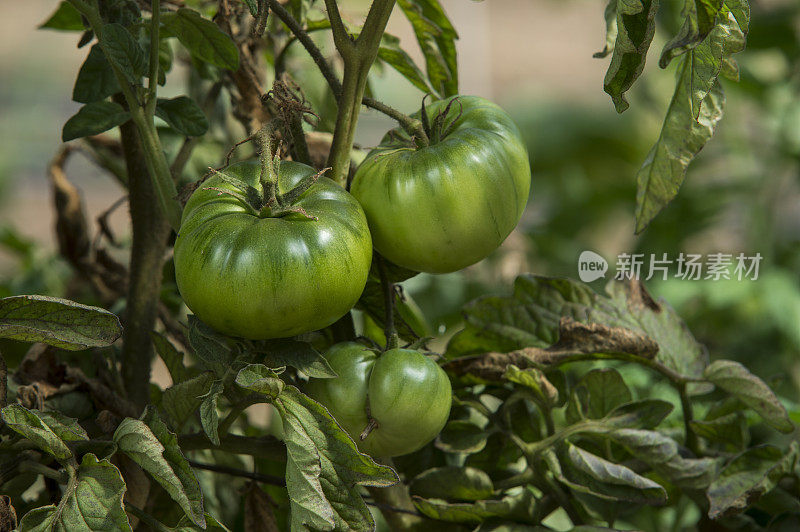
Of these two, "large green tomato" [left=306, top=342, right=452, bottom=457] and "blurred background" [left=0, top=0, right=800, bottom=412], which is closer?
"large green tomato" [left=306, top=342, right=452, bottom=457]

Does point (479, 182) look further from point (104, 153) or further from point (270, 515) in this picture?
point (104, 153)

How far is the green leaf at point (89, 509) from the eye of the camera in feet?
0.86

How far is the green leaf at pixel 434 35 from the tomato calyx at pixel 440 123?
0.16 feet

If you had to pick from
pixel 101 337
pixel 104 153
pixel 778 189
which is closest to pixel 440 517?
pixel 101 337

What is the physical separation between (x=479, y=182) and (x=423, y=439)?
3.9 inches

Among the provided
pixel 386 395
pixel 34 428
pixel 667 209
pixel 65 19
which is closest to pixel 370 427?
pixel 386 395

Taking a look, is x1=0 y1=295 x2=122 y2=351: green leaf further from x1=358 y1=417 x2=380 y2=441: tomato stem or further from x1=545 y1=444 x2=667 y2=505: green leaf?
x1=545 y1=444 x2=667 y2=505: green leaf

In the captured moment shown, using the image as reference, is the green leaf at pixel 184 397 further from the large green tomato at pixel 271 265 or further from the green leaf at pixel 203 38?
the green leaf at pixel 203 38

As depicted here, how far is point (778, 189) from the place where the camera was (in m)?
1.03

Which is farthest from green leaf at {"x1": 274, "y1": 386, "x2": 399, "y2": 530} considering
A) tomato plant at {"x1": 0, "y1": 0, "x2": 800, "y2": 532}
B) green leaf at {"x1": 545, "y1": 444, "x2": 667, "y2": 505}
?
green leaf at {"x1": 545, "y1": 444, "x2": 667, "y2": 505}

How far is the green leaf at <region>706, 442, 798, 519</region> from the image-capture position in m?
0.34

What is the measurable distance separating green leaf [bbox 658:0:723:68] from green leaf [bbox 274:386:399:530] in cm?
16

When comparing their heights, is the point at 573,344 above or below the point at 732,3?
below

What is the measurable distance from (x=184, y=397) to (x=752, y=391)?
25 cm
